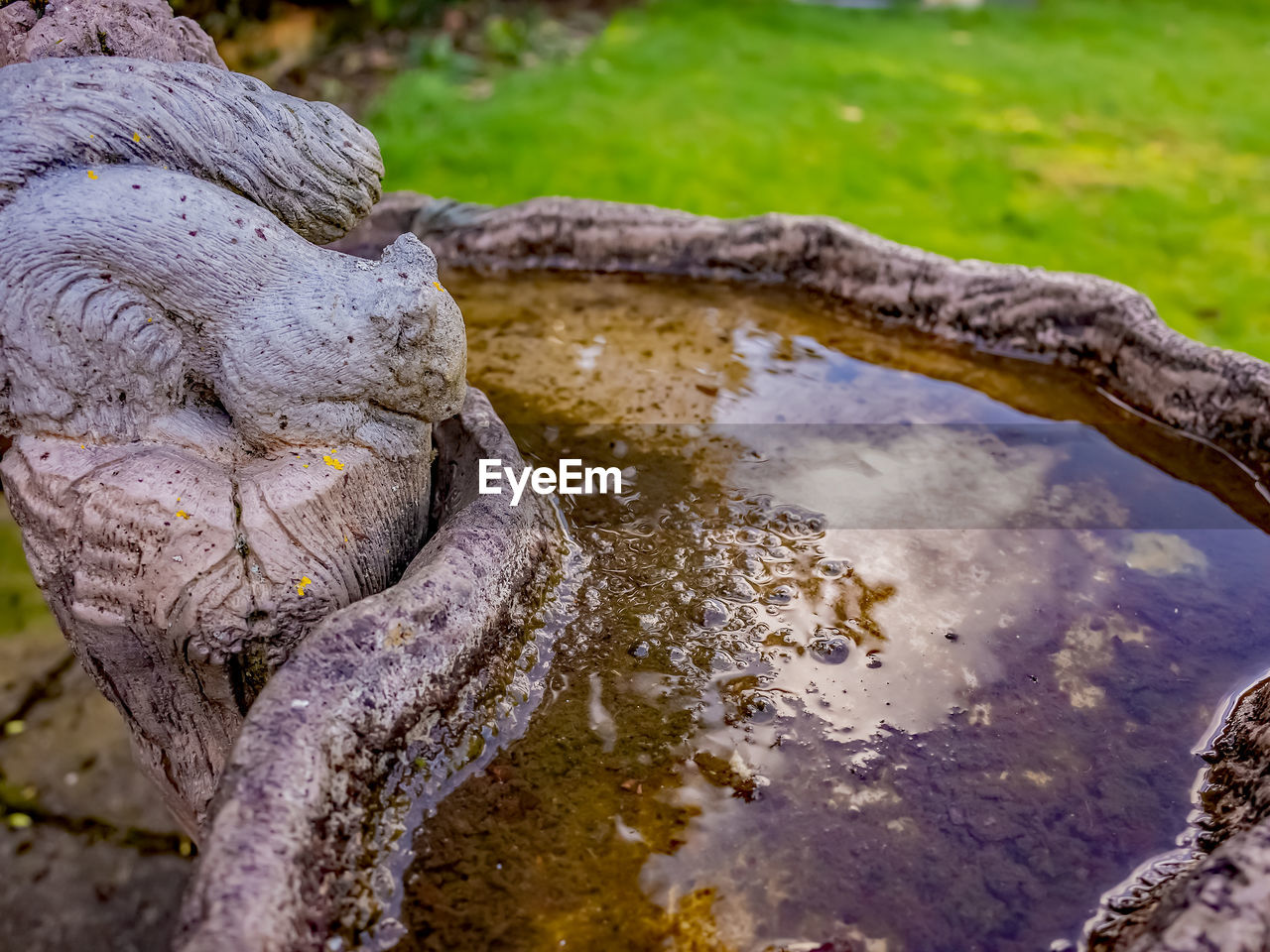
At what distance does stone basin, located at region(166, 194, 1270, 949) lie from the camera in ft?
3.78

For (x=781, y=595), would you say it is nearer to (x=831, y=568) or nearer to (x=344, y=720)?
(x=831, y=568)

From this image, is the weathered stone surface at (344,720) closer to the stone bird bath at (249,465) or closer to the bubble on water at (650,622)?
the stone bird bath at (249,465)

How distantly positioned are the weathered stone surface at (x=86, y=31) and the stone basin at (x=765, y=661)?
2.70 feet

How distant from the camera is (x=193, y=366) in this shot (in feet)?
4.74

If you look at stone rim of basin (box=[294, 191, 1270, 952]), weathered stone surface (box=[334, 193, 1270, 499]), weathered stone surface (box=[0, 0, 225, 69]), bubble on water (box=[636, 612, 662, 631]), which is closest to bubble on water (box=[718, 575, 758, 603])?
bubble on water (box=[636, 612, 662, 631])

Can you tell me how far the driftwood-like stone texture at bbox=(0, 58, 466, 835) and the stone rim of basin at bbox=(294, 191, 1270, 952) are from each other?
0.58 m

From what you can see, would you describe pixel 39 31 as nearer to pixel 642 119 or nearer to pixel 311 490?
pixel 311 490

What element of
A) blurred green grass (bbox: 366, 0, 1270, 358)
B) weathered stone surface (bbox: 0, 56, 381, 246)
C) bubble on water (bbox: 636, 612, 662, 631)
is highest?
weathered stone surface (bbox: 0, 56, 381, 246)

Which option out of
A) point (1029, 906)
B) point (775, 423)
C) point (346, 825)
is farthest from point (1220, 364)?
point (346, 825)

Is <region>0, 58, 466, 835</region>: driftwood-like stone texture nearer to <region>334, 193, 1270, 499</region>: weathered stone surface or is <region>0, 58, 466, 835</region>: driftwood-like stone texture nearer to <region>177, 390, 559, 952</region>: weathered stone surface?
<region>177, 390, 559, 952</region>: weathered stone surface

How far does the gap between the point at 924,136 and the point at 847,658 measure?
4.61m

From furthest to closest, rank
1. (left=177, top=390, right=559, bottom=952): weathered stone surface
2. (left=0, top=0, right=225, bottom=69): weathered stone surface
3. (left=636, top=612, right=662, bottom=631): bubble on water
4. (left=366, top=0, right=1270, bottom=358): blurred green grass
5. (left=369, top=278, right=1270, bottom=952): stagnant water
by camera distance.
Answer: (left=366, top=0, right=1270, bottom=358): blurred green grass < (left=636, top=612, right=662, bottom=631): bubble on water < (left=0, top=0, right=225, bottom=69): weathered stone surface < (left=369, top=278, right=1270, bottom=952): stagnant water < (left=177, top=390, right=559, bottom=952): weathered stone surface

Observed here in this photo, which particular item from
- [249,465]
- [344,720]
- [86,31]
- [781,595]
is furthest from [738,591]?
[86,31]

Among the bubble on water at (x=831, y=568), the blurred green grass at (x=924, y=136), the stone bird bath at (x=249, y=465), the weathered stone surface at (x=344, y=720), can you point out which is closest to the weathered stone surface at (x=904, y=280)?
the stone bird bath at (x=249, y=465)
